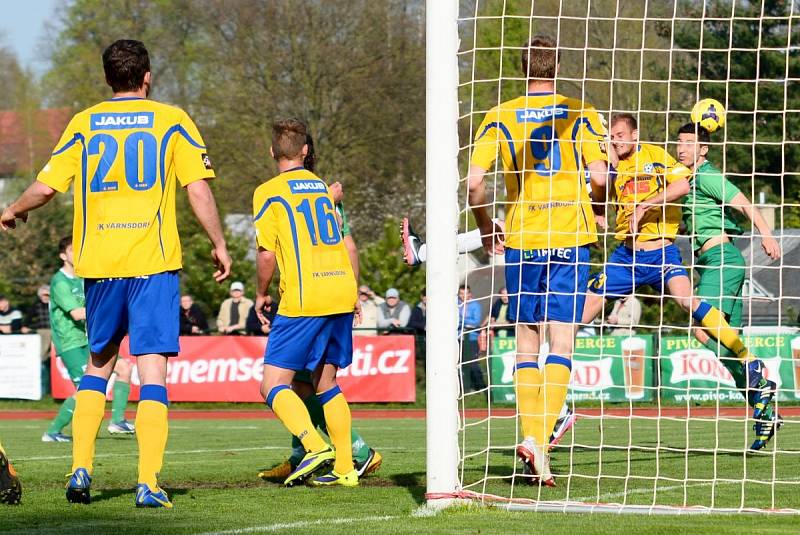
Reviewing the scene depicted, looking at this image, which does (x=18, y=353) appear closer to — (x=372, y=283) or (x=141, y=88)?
(x=372, y=283)

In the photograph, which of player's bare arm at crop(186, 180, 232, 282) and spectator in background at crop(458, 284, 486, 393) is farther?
spectator in background at crop(458, 284, 486, 393)

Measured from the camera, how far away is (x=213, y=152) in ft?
112

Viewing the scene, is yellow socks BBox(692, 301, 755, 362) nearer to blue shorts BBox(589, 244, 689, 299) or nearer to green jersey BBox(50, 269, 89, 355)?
blue shorts BBox(589, 244, 689, 299)

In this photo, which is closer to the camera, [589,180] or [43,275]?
[589,180]

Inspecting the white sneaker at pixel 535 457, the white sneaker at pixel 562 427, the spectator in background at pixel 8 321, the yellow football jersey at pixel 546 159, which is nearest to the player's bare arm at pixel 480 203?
the yellow football jersey at pixel 546 159

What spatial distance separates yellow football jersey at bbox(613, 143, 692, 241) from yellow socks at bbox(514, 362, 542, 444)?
6.43 feet

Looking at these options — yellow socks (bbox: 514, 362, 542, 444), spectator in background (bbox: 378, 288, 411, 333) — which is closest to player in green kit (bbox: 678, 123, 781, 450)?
yellow socks (bbox: 514, 362, 542, 444)

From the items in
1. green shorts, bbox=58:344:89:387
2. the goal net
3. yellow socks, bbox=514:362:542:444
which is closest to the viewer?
the goal net

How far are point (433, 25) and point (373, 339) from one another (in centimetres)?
1420

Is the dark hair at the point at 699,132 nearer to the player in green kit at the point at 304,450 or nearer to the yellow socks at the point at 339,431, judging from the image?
the player in green kit at the point at 304,450

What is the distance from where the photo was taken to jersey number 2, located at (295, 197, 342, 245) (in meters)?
7.33

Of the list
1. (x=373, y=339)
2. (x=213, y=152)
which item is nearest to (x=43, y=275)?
(x=213, y=152)

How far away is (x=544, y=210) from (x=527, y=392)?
104cm

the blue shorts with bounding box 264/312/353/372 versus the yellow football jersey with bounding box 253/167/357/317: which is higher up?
the yellow football jersey with bounding box 253/167/357/317
